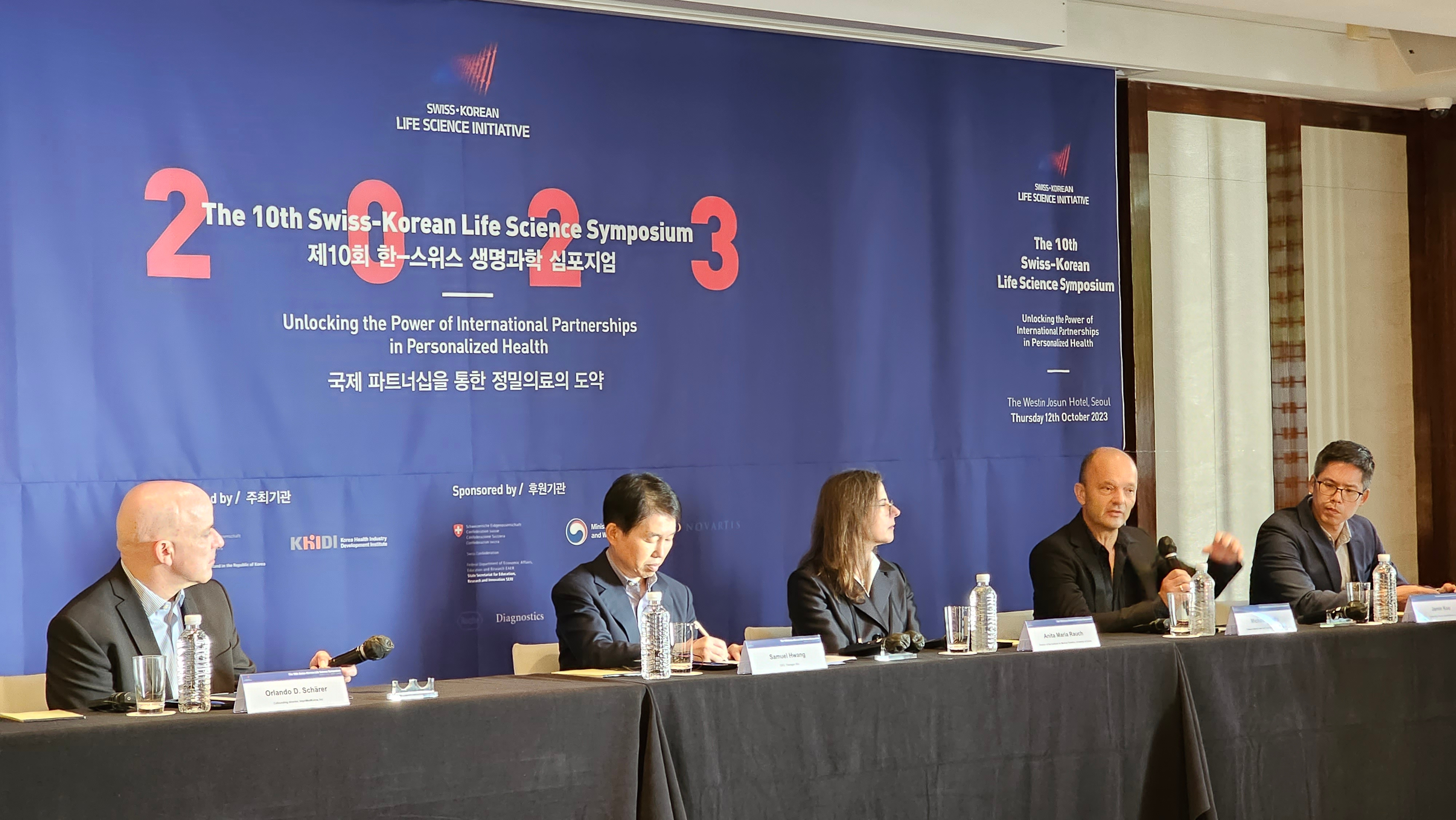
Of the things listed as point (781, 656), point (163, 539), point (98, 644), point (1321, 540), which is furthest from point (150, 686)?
point (1321, 540)

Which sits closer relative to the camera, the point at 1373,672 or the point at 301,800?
the point at 301,800

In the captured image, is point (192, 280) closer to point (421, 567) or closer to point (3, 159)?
point (3, 159)

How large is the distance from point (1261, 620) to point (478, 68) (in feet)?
9.20

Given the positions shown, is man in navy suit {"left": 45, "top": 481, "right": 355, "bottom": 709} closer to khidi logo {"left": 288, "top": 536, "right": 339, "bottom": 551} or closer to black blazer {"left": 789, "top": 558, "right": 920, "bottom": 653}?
khidi logo {"left": 288, "top": 536, "right": 339, "bottom": 551}

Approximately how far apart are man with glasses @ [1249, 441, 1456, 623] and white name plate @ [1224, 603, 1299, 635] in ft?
2.06

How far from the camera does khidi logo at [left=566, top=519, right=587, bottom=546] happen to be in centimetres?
468

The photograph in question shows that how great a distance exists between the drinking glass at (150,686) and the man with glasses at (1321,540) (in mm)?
3140

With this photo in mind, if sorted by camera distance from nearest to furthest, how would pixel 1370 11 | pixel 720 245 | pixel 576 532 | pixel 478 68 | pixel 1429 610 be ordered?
1. pixel 1429 610
2. pixel 478 68
3. pixel 576 532
4. pixel 720 245
5. pixel 1370 11

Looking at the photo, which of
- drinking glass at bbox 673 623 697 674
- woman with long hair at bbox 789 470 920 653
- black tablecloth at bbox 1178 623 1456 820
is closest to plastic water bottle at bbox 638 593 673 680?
drinking glass at bbox 673 623 697 674

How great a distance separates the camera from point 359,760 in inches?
102

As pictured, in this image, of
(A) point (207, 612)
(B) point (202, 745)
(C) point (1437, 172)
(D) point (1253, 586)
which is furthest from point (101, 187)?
(C) point (1437, 172)

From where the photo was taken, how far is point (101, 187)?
13.3 ft

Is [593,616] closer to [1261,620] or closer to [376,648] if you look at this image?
[376,648]

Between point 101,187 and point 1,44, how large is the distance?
0.44 metres
